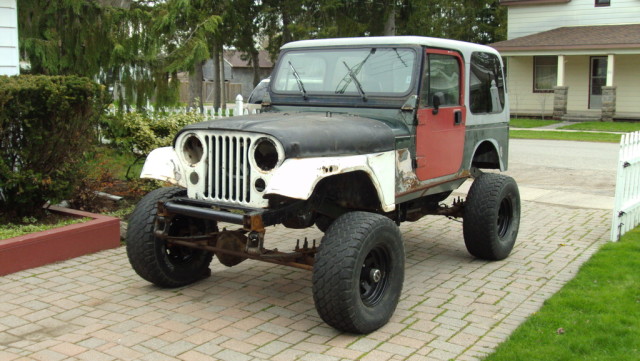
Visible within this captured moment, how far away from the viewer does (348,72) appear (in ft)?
19.4

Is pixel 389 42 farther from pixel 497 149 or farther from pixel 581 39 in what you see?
pixel 581 39

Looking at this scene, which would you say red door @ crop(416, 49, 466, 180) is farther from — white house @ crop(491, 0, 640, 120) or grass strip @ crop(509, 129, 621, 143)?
white house @ crop(491, 0, 640, 120)

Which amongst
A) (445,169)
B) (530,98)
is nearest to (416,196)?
(445,169)

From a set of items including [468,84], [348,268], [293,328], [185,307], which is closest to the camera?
[348,268]

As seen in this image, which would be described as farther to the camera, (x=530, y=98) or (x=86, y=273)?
(x=530, y=98)

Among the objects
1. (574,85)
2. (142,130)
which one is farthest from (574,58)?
(142,130)

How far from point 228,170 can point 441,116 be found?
2129 millimetres

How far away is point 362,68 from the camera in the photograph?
5875 mm

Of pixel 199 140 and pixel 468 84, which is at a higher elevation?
pixel 468 84

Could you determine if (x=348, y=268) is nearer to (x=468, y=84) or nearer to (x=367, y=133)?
(x=367, y=133)

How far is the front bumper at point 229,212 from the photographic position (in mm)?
4461

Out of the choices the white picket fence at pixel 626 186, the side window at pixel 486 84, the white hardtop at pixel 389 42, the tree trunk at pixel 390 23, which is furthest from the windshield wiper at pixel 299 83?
the tree trunk at pixel 390 23

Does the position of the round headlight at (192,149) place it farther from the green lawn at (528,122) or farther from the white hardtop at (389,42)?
the green lawn at (528,122)

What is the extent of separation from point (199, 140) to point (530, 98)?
1000 inches
